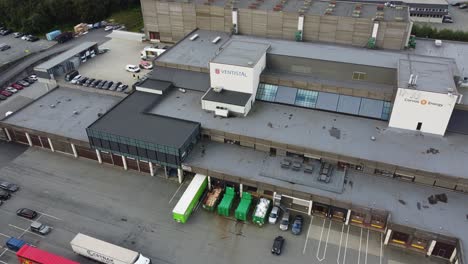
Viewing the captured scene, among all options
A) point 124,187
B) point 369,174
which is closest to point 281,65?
point 369,174

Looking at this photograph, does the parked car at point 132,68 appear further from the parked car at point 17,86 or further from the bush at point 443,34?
the bush at point 443,34

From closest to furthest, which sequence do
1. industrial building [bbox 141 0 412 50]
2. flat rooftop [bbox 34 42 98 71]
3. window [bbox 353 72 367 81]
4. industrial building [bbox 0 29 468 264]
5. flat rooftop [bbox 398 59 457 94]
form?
industrial building [bbox 0 29 468 264]
flat rooftop [bbox 398 59 457 94]
window [bbox 353 72 367 81]
industrial building [bbox 141 0 412 50]
flat rooftop [bbox 34 42 98 71]

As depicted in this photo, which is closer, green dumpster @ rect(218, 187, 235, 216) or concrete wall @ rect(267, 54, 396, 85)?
green dumpster @ rect(218, 187, 235, 216)

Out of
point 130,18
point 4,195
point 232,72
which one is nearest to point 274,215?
point 232,72

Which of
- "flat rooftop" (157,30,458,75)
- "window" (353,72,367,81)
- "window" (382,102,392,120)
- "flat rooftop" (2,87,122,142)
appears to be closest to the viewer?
"window" (382,102,392,120)

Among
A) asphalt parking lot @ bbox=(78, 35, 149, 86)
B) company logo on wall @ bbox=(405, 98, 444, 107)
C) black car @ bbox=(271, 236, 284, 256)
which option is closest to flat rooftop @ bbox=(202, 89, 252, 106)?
black car @ bbox=(271, 236, 284, 256)

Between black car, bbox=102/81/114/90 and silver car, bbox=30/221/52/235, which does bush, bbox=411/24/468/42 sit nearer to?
black car, bbox=102/81/114/90
